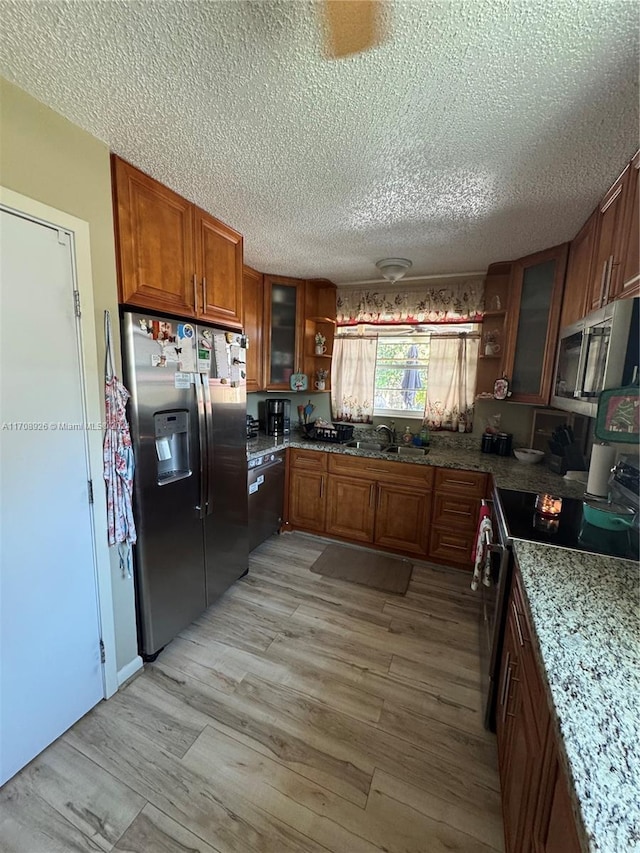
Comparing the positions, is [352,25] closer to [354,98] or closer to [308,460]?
[354,98]

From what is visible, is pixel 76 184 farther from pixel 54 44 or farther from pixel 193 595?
pixel 193 595

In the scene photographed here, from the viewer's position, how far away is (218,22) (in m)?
0.93

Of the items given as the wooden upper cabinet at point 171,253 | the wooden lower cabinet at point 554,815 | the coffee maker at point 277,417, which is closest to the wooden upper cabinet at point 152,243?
the wooden upper cabinet at point 171,253

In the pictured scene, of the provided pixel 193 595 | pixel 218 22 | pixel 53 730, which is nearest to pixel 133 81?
pixel 218 22

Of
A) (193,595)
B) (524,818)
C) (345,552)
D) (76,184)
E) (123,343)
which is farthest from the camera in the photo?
(345,552)

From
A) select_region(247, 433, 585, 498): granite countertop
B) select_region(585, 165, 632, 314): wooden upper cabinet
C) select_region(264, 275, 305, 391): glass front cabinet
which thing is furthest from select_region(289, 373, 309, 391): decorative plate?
select_region(585, 165, 632, 314): wooden upper cabinet

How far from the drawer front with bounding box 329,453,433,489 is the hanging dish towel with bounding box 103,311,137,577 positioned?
5.87 feet

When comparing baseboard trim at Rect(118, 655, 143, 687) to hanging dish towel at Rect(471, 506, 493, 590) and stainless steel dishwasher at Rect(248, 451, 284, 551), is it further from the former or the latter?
hanging dish towel at Rect(471, 506, 493, 590)

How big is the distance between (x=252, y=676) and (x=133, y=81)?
2.53m

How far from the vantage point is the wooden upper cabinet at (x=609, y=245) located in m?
1.50

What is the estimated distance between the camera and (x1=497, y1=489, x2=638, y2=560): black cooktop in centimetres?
138

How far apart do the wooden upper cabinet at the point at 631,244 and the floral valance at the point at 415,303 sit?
5.17 feet

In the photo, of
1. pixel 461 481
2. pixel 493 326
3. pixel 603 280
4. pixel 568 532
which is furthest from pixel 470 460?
pixel 603 280

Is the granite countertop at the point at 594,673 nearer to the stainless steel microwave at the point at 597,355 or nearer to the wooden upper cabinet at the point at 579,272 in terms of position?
the stainless steel microwave at the point at 597,355
